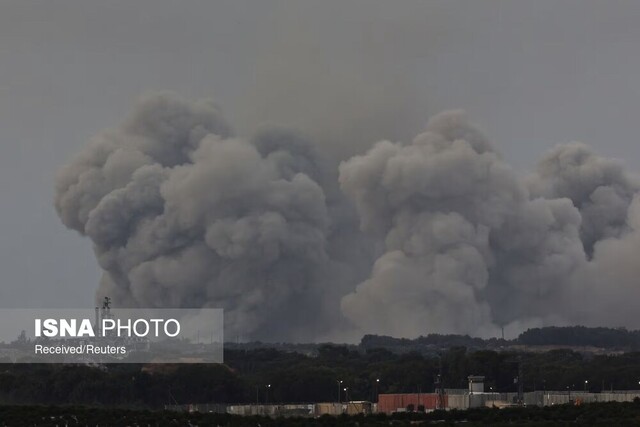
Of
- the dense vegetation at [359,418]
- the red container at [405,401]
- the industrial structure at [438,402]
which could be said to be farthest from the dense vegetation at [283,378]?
the dense vegetation at [359,418]

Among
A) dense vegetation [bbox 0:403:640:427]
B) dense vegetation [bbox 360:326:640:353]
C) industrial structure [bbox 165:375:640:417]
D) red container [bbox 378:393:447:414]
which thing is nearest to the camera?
dense vegetation [bbox 0:403:640:427]

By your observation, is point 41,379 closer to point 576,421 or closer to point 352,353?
point 576,421

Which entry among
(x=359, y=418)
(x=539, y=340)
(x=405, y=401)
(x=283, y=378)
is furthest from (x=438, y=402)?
(x=539, y=340)

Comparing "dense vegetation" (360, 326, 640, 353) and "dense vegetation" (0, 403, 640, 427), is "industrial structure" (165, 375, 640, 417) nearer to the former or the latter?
"dense vegetation" (0, 403, 640, 427)

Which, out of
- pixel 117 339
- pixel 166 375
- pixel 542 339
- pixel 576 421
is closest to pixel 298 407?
pixel 166 375

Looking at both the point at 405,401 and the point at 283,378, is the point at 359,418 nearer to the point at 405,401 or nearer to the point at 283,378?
the point at 405,401

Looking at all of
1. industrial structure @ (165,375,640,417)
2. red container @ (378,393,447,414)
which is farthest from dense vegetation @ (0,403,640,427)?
red container @ (378,393,447,414)
